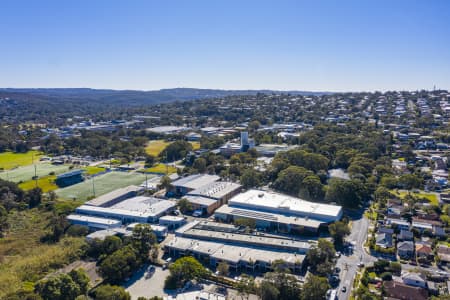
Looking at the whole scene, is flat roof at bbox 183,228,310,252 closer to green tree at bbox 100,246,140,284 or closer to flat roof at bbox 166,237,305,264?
flat roof at bbox 166,237,305,264

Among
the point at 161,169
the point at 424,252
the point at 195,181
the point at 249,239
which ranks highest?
the point at 195,181

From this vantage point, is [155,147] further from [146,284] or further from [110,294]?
[110,294]

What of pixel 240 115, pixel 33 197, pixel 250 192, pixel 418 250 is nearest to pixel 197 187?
pixel 250 192

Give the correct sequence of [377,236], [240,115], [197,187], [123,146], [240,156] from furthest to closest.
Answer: [240,115] < [123,146] < [240,156] < [197,187] < [377,236]

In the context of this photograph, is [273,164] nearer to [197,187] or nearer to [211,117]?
[197,187]

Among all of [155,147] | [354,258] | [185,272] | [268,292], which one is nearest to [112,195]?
[185,272]
